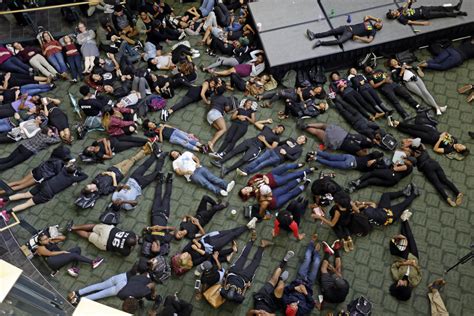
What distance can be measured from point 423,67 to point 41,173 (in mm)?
8650

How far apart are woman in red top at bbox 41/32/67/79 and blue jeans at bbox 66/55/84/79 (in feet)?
0.57

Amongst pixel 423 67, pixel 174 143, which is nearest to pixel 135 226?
pixel 174 143

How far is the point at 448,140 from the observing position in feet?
31.7

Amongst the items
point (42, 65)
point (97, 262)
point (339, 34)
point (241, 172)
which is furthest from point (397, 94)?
point (42, 65)

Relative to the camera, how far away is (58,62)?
11688 millimetres

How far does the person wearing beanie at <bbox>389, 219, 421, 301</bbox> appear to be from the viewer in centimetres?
813

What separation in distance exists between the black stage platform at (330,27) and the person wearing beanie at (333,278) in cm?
439

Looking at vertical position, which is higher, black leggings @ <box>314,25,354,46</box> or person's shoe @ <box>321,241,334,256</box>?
black leggings @ <box>314,25,354,46</box>

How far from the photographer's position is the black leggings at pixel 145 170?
9734 millimetres

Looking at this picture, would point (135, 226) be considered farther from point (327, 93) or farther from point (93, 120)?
point (327, 93)

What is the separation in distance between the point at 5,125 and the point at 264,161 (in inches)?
227

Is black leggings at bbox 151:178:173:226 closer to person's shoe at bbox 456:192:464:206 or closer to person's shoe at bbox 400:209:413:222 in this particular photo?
person's shoe at bbox 400:209:413:222

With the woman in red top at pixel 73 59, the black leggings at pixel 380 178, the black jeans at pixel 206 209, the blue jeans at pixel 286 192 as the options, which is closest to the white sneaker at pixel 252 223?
the blue jeans at pixel 286 192

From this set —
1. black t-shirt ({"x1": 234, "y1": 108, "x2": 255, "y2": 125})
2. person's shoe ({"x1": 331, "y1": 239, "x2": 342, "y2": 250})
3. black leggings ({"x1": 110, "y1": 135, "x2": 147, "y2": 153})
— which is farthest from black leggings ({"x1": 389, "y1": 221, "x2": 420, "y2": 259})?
black leggings ({"x1": 110, "y1": 135, "x2": 147, "y2": 153})
